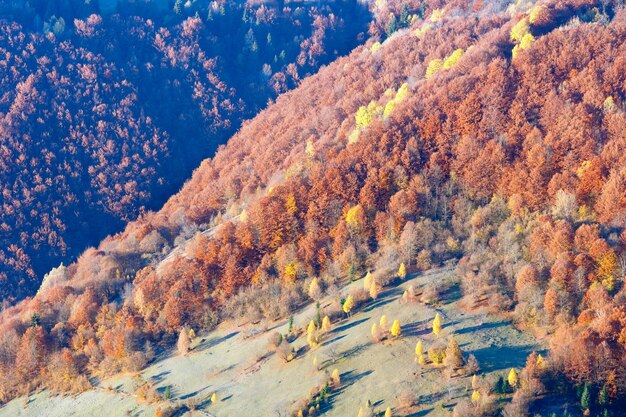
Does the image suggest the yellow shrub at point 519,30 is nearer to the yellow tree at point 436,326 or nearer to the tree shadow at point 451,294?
the tree shadow at point 451,294

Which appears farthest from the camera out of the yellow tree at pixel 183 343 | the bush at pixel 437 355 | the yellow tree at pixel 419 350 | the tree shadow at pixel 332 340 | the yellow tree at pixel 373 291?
the yellow tree at pixel 183 343

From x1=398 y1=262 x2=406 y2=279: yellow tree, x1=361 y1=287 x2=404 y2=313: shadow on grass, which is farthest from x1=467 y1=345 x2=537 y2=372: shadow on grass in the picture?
x1=398 y1=262 x2=406 y2=279: yellow tree

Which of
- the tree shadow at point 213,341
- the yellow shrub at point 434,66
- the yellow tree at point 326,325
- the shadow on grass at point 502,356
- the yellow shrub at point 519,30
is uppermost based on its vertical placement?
the yellow shrub at point 434,66

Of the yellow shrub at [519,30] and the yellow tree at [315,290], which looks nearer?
the yellow tree at [315,290]

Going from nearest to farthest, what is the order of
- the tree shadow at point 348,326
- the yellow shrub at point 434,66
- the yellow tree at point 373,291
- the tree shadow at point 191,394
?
the tree shadow at point 191,394, the tree shadow at point 348,326, the yellow tree at point 373,291, the yellow shrub at point 434,66

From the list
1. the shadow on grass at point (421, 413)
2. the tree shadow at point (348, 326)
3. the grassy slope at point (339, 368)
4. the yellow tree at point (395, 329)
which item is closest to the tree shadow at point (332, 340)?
the grassy slope at point (339, 368)

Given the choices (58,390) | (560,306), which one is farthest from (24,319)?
(560,306)

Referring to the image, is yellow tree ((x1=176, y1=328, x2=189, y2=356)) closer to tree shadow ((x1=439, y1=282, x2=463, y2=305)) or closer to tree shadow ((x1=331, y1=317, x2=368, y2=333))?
tree shadow ((x1=331, y1=317, x2=368, y2=333))
